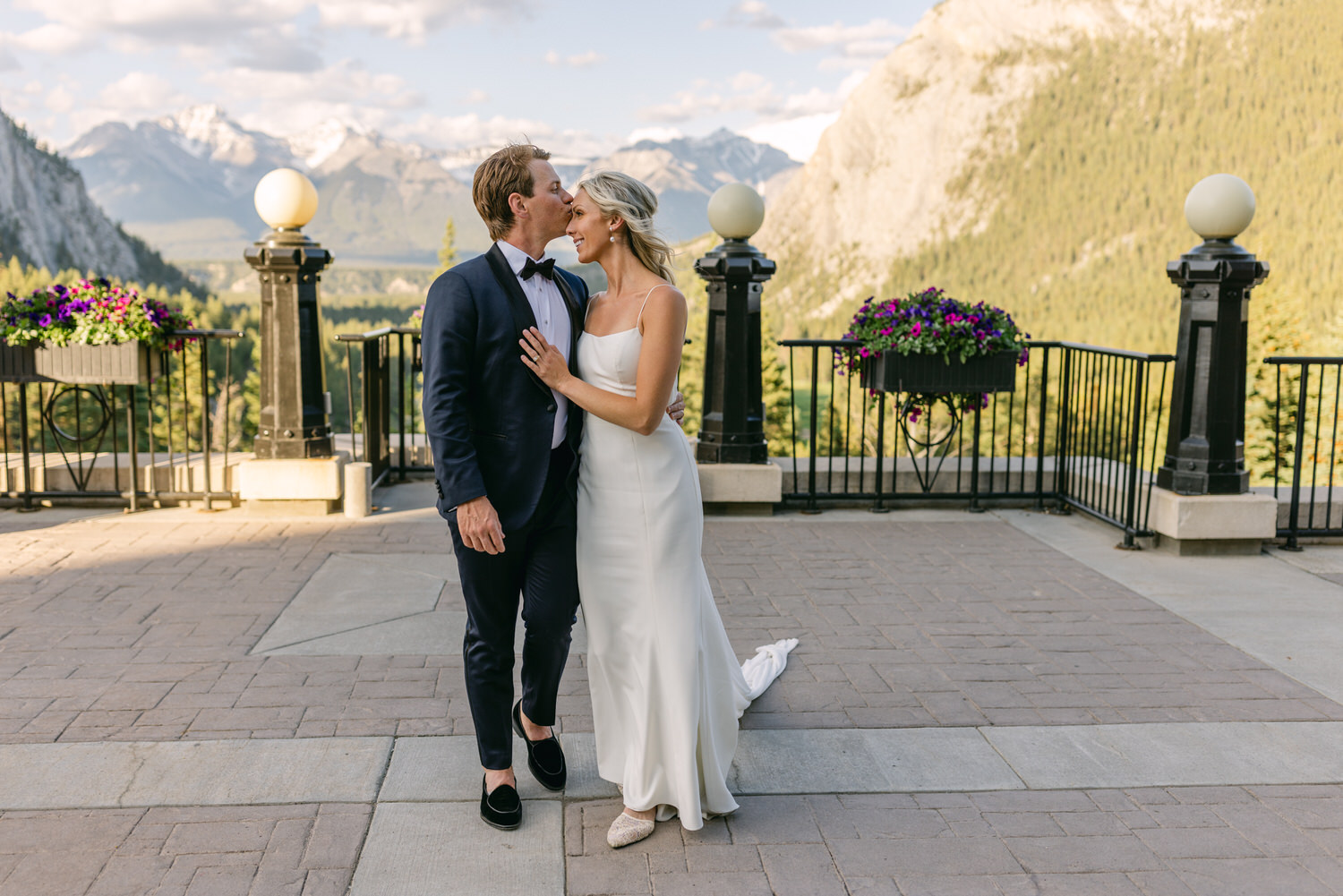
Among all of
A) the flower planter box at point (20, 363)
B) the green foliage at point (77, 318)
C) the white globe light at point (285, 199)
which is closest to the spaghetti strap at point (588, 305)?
the white globe light at point (285, 199)

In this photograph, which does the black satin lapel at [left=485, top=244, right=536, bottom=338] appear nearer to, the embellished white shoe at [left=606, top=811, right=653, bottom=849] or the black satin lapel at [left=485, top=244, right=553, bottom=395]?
the black satin lapel at [left=485, top=244, right=553, bottom=395]

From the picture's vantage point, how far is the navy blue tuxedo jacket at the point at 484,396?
→ 2785 mm

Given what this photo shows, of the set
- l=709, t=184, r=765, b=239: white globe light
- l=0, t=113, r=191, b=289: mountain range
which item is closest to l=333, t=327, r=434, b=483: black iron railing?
l=709, t=184, r=765, b=239: white globe light

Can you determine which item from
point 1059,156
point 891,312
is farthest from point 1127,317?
point 891,312

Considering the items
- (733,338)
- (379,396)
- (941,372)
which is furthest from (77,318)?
(941,372)

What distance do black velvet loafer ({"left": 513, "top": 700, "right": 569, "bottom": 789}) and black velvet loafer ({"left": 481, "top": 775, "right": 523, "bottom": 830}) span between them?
210 mm

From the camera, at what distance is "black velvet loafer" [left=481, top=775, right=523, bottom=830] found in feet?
9.61

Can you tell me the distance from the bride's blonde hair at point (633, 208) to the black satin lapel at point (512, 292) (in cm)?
29

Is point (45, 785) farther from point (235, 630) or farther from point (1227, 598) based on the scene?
point (1227, 598)

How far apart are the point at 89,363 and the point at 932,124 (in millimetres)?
152322

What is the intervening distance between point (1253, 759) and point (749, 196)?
193 inches

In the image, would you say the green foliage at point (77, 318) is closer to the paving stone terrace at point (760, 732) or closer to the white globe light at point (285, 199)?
the white globe light at point (285, 199)

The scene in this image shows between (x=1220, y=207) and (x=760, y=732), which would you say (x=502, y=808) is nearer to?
(x=760, y=732)

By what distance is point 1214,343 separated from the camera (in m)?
6.12
